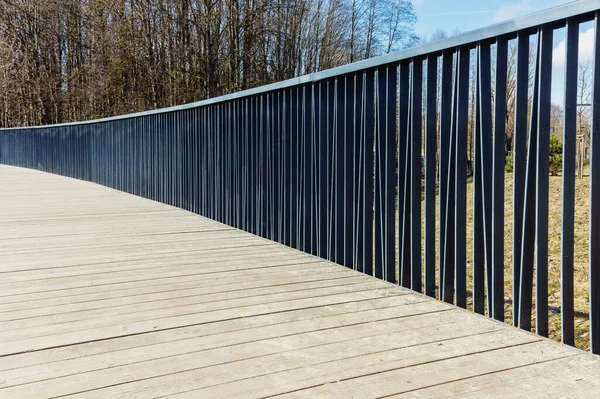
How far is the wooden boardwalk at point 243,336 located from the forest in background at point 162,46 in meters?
9.69

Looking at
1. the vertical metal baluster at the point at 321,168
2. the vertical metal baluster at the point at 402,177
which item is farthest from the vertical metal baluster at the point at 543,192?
the vertical metal baluster at the point at 321,168

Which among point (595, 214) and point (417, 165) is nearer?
point (595, 214)

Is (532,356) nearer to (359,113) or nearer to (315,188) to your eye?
(359,113)

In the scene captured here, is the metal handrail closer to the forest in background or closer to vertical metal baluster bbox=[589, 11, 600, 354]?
vertical metal baluster bbox=[589, 11, 600, 354]

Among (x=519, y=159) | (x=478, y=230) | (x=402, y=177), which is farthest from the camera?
(x=402, y=177)

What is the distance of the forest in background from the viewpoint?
12180mm

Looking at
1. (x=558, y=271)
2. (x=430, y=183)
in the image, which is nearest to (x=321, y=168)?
(x=430, y=183)

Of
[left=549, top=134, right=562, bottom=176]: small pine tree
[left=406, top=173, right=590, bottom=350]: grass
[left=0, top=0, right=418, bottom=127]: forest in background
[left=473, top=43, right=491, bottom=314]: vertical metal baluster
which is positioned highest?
[left=0, top=0, right=418, bottom=127]: forest in background

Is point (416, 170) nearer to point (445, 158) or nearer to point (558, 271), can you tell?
point (445, 158)

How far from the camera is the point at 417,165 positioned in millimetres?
2414

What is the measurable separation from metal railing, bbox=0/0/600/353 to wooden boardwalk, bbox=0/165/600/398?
0.16m

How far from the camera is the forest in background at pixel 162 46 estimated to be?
12.2 meters

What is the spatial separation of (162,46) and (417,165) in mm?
10864

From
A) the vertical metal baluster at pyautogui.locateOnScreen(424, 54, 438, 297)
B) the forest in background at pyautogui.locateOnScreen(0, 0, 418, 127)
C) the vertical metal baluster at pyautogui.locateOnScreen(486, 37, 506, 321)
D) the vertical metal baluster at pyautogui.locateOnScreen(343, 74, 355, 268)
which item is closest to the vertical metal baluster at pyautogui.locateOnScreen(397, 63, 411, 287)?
the vertical metal baluster at pyautogui.locateOnScreen(424, 54, 438, 297)
